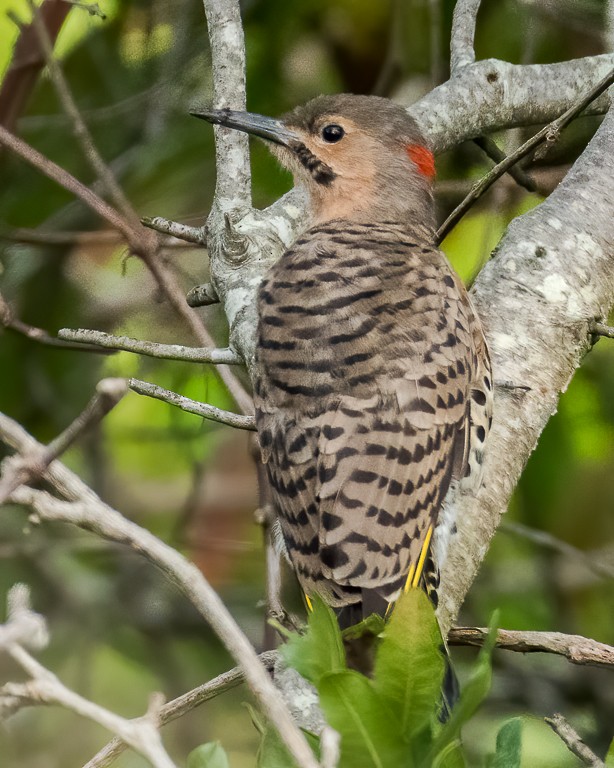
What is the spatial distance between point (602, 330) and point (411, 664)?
1487mm

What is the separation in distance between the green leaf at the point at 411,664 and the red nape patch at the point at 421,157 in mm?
2131

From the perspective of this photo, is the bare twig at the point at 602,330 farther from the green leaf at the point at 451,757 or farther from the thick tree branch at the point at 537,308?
the green leaf at the point at 451,757

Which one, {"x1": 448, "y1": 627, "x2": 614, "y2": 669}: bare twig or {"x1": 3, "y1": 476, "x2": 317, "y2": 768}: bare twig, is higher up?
{"x1": 3, "y1": 476, "x2": 317, "y2": 768}: bare twig

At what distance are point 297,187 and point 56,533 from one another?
142 centimetres

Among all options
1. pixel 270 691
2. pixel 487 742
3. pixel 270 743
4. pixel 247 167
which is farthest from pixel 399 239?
pixel 270 691

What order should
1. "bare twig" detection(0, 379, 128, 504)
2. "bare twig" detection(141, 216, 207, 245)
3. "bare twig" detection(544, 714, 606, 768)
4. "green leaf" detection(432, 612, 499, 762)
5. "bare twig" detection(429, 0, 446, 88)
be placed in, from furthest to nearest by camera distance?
"bare twig" detection(429, 0, 446, 88), "bare twig" detection(141, 216, 207, 245), "bare twig" detection(544, 714, 606, 768), "green leaf" detection(432, 612, 499, 762), "bare twig" detection(0, 379, 128, 504)

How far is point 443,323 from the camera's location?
263 centimetres

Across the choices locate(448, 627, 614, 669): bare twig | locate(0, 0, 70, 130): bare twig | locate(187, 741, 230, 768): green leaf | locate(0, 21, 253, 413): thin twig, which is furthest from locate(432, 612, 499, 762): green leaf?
locate(0, 0, 70, 130): bare twig

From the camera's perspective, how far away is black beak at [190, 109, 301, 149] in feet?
9.23

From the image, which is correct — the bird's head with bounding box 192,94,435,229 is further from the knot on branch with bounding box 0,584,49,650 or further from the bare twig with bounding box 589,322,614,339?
the knot on branch with bounding box 0,584,49,650

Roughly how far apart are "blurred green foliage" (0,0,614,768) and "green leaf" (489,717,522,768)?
86.9 inches

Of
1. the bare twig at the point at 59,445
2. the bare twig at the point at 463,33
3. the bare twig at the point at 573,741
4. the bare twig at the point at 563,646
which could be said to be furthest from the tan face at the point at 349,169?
the bare twig at the point at 59,445

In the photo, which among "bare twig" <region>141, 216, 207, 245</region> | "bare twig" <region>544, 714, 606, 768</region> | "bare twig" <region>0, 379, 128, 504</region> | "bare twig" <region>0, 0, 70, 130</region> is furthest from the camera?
"bare twig" <region>0, 0, 70, 130</region>

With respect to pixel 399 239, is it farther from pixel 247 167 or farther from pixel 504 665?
pixel 504 665
